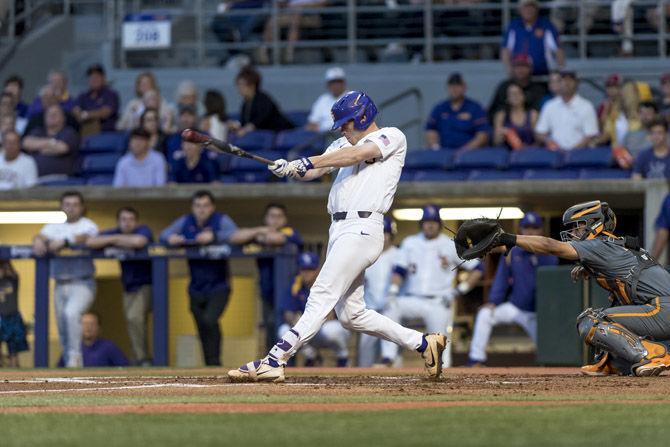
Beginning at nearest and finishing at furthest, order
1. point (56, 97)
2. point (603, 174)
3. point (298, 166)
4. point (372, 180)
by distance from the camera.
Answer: point (298, 166), point (372, 180), point (603, 174), point (56, 97)

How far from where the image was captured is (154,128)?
50.1 ft

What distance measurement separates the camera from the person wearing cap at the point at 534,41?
1574 centimetres

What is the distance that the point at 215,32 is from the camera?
18578 mm

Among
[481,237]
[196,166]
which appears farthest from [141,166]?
[481,237]

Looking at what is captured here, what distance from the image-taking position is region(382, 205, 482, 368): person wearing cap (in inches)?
518

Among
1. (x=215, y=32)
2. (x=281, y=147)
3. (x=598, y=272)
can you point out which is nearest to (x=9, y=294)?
(x=281, y=147)

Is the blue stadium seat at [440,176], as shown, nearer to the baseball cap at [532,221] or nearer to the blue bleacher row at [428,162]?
the blue bleacher row at [428,162]

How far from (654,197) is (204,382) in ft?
21.0

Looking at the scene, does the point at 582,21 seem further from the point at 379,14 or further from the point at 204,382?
the point at 204,382

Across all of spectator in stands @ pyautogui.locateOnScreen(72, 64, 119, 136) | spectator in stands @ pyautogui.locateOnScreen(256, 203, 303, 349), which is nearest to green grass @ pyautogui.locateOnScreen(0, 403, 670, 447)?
spectator in stands @ pyautogui.locateOnScreen(256, 203, 303, 349)

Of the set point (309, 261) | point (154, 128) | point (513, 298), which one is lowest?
point (513, 298)

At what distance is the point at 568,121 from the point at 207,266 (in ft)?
13.3

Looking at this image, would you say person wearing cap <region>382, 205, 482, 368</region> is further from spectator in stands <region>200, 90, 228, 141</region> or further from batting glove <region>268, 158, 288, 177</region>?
batting glove <region>268, 158, 288, 177</region>

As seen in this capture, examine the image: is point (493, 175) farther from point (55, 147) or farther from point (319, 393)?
point (319, 393)
